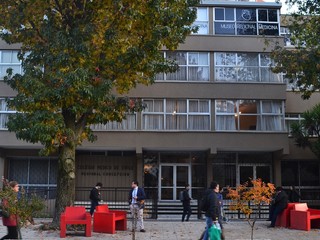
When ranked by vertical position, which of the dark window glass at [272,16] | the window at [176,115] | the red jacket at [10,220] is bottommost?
the red jacket at [10,220]

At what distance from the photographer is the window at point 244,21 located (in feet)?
98.5

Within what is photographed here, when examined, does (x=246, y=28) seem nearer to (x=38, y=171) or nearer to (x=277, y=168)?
(x=277, y=168)

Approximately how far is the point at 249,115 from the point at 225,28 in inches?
222

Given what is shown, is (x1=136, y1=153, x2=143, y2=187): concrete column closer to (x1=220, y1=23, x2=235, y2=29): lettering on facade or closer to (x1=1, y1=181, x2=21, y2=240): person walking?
(x1=220, y1=23, x2=235, y2=29): lettering on facade

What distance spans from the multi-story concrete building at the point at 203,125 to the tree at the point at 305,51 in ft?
23.0

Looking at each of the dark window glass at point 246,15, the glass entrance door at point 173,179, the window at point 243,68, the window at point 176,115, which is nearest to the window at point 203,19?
the window at point 243,68

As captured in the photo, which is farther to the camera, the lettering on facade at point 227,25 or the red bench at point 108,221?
the lettering on facade at point 227,25

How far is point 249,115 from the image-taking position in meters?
29.3

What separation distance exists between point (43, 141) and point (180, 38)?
5.94 metres

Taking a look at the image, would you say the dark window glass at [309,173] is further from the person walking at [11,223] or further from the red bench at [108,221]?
the person walking at [11,223]

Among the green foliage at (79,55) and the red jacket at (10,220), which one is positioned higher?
the green foliage at (79,55)

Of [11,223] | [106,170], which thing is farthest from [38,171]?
[11,223]

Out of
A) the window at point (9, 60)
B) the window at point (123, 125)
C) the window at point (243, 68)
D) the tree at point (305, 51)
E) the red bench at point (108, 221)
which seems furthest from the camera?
the window at point (243, 68)

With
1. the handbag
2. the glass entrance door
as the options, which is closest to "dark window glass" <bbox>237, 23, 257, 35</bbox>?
the glass entrance door
